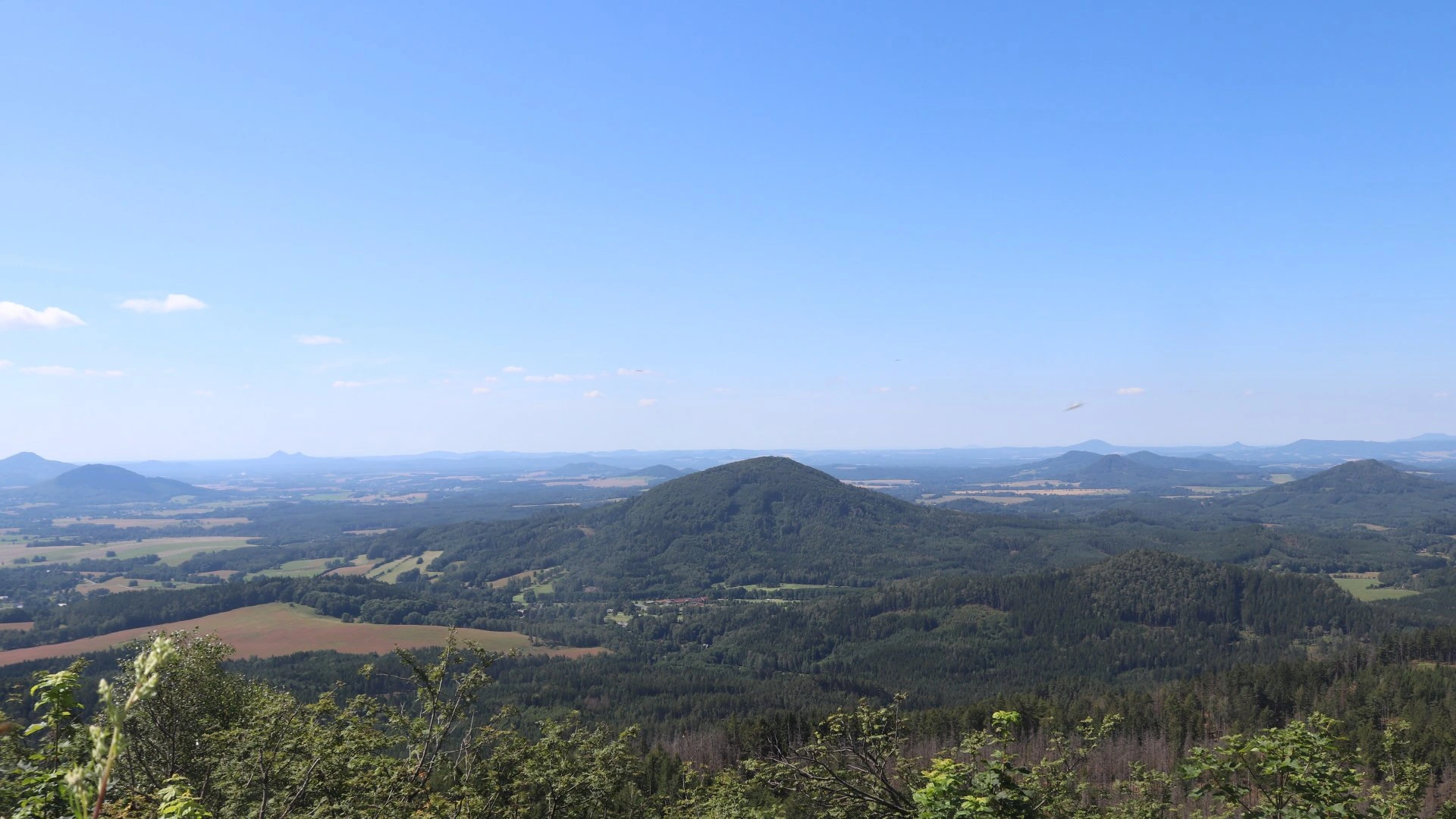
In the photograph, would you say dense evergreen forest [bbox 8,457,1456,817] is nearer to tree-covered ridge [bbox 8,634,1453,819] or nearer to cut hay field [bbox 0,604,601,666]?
tree-covered ridge [bbox 8,634,1453,819]

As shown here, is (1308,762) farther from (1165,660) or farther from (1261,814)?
(1165,660)

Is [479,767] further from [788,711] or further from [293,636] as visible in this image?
[293,636]

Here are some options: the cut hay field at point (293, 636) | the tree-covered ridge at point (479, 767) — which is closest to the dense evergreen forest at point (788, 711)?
the tree-covered ridge at point (479, 767)

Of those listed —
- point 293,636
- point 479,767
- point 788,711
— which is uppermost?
point 479,767

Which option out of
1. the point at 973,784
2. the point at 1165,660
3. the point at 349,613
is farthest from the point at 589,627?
the point at 973,784

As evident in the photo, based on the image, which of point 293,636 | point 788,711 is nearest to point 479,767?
point 788,711

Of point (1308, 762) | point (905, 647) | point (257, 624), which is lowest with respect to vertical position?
point (905, 647)

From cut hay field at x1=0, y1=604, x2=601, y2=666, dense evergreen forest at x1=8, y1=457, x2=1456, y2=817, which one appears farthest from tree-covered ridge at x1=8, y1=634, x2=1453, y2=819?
cut hay field at x1=0, y1=604, x2=601, y2=666

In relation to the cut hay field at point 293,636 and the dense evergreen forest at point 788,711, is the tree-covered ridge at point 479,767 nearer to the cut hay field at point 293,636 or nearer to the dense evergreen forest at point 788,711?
the dense evergreen forest at point 788,711

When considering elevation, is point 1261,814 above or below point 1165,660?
above
